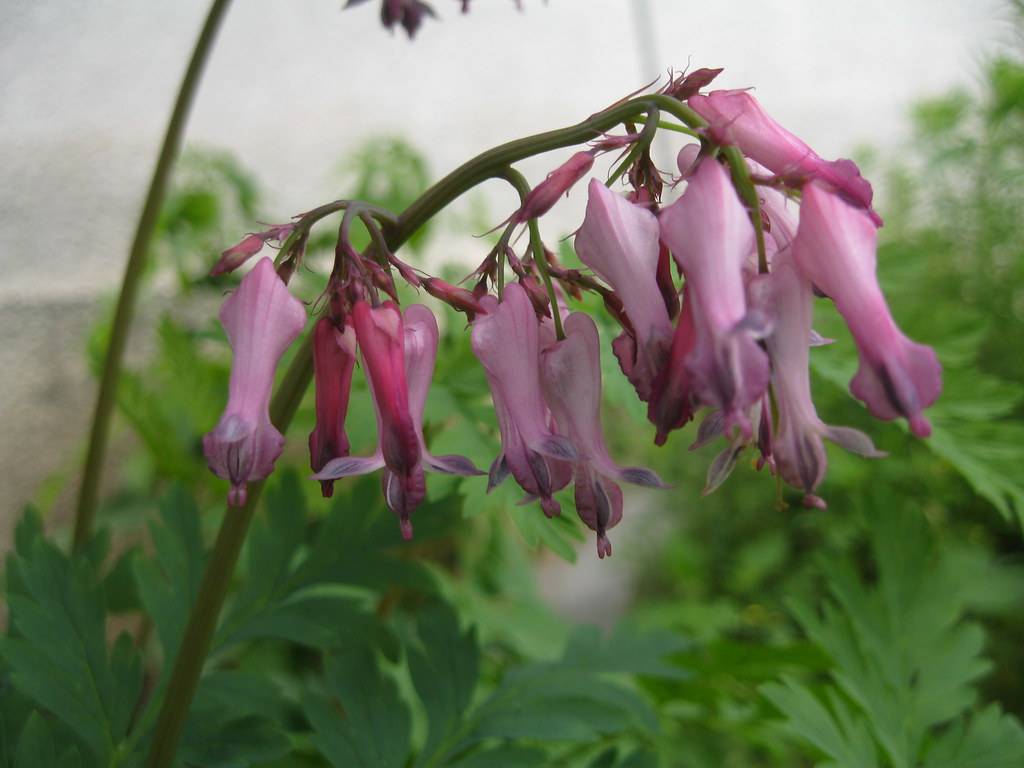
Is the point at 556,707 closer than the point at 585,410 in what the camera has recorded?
No

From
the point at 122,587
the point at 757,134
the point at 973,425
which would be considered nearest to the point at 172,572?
the point at 122,587

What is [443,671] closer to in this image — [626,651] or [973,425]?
[626,651]

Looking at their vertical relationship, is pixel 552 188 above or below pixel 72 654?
above

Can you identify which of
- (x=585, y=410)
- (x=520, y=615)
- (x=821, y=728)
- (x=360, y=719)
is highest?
(x=585, y=410)

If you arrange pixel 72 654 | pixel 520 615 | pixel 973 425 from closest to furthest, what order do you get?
pixel 72 654
pixel 973 425
pixel 520 615

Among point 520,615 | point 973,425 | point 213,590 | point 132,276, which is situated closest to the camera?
point 213,590
